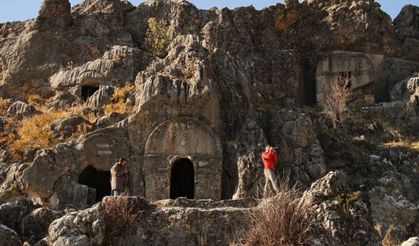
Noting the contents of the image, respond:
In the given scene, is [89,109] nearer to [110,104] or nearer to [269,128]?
[110,104]

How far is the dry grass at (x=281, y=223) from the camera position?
16.4 meters

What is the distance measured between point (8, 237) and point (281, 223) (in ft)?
21.4

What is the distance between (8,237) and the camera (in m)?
17.4

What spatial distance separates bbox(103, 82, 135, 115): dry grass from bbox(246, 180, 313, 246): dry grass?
12542 mm

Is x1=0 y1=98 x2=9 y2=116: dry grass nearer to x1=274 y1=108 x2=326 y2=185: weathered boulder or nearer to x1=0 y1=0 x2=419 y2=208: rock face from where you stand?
x1=0 y1=0 x2=419 y2=208: rock face

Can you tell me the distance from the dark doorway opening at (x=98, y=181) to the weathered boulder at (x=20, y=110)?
4.15 metres

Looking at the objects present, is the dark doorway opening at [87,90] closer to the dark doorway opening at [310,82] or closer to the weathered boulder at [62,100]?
the weathered boulder at [62,100]

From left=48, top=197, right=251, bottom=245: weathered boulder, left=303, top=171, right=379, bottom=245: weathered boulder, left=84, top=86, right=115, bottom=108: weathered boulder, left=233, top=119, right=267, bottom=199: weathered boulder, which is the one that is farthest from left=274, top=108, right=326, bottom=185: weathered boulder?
left=48, top=197, right=251, bottom=245: weathered boulder

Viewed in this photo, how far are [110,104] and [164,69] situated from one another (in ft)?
8.59

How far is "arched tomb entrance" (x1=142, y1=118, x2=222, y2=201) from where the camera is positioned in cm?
2627

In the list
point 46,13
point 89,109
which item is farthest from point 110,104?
point 46,13

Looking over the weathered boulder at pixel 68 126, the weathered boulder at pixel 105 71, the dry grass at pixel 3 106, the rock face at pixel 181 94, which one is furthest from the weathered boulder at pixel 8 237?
the weathered boulder at pixel 105 71

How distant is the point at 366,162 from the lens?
30.6 meters

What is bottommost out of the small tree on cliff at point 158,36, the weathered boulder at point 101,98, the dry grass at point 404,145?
the dry grass at point 404,145
